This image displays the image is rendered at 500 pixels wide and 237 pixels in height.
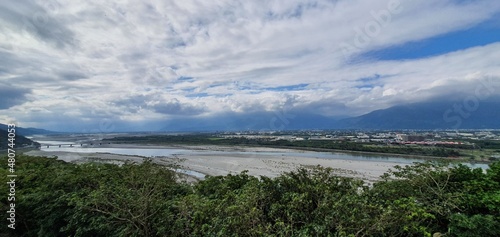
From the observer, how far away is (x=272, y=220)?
8.21m

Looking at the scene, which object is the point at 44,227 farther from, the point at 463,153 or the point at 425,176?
the point at 463,153

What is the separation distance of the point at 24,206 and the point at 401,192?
15962 mm

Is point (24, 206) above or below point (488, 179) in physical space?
below

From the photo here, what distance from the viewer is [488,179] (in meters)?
9.90

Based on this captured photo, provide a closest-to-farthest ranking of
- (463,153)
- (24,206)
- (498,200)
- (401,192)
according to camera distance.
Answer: (498,200), (401,192), (24,206), (463,153)

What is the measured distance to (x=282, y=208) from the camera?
8.62m

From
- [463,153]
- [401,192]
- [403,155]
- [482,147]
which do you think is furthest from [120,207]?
[482,147]

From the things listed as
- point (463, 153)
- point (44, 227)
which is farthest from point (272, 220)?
point (463, 153)

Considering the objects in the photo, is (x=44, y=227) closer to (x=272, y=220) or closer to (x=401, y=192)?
(x=272, y=220)

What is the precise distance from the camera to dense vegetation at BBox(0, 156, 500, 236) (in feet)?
23.8

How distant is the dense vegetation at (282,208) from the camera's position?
23.8 feet

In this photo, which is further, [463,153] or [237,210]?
[463,153]

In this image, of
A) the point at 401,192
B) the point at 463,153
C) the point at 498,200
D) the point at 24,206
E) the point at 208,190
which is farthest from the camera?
the point at 463,153

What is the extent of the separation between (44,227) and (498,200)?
16.4 metres
